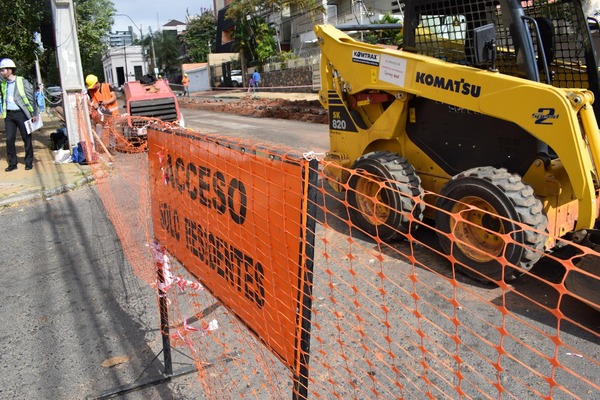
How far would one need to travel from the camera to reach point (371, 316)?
3941 mm

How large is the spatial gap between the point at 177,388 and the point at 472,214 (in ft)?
9.64

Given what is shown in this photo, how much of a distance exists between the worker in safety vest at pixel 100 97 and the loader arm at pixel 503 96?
27.7ft

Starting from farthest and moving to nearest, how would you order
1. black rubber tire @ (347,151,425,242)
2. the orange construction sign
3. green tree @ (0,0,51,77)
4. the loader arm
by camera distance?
green tree @ (0,0,51,77), black rubber tire @ (347,151,425,242), the loader arm, the orange construction sign

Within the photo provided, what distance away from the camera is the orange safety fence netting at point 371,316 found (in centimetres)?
216

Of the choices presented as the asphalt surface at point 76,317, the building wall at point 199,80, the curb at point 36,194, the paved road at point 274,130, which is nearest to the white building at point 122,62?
the building wall at point 199,80

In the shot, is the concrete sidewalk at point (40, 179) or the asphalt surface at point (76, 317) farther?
the concrete sidewalk at point (40, 179)

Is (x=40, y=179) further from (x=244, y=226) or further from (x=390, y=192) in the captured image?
(x=244, y=226)

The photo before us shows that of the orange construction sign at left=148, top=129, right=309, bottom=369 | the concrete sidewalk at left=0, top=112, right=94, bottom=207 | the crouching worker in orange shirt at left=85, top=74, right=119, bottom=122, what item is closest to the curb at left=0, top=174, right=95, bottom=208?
the concrete sidewalk at left=0, top=112, right=94, bottom=207

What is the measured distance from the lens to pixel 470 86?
4691 mm

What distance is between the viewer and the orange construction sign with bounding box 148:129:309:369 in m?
2.07

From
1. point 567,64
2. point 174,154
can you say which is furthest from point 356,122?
point 174,154

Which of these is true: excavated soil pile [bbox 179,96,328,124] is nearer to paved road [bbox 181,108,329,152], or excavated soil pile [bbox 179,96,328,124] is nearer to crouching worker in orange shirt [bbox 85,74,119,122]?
paved road [bbox 181,108,329,152]

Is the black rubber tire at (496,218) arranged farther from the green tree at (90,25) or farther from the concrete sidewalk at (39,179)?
the green tree at (90,25)

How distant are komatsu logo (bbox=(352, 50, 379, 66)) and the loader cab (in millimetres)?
407
